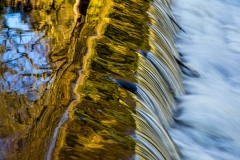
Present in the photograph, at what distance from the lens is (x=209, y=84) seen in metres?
5.25

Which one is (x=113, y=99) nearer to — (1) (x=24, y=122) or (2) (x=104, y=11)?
(1) (x=24, y=122)

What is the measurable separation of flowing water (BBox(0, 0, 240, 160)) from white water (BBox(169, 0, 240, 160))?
0.05ft

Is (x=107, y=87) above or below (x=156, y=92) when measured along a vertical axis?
above

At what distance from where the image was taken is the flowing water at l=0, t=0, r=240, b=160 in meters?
2.55

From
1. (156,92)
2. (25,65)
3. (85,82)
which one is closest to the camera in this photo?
(85,82)

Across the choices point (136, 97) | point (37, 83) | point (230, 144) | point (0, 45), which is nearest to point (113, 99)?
point (136, 97)

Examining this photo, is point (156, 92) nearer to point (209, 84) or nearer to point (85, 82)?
point (85, 82)

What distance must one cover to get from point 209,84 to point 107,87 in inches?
94.4

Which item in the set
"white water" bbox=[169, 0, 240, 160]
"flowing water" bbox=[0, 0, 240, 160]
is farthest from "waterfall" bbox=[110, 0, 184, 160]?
"white water" bbox=[169, 0, 240, 160]

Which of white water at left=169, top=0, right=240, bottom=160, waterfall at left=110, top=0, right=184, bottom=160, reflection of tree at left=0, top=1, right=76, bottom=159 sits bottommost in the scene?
white water at left=169, top=0, right=240, bottom=160

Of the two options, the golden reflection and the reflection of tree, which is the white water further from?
the reflection of tree

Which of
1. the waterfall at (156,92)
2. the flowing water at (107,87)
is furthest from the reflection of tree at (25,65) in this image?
the waterfall at (156,92)

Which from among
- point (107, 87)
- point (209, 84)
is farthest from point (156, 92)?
point (209, 84)

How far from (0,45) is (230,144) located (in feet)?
7.04
